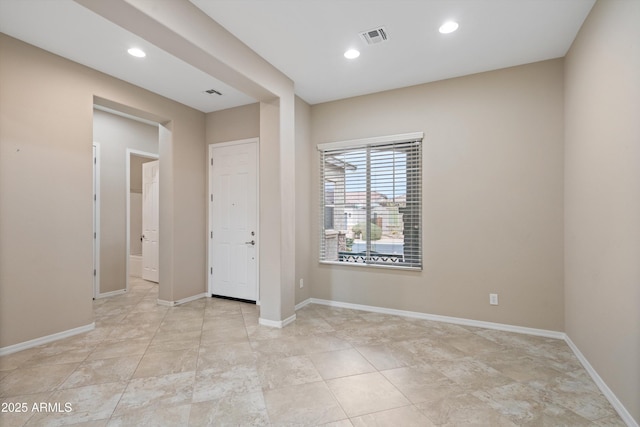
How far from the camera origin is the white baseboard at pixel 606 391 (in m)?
1.90

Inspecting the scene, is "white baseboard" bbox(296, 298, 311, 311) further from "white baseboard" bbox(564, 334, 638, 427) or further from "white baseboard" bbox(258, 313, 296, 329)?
"white baseboard" bbox(564, 334, 638, 427)

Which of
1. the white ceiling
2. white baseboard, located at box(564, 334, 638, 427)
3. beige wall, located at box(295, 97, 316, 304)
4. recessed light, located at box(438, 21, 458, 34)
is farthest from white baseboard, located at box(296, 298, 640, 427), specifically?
recessed light, located at box(438, 21, 458, 34)

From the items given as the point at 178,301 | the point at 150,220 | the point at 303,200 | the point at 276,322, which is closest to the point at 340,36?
the point at 303,200

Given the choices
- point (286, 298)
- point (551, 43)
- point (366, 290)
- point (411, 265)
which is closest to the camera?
point (551, 43)

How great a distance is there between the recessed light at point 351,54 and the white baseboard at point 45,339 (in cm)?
409

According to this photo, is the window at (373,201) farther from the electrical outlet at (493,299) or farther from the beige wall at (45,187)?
the beige wall at (45,187)

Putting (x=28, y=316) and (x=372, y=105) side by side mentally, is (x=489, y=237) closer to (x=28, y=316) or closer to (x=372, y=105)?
(x=372, y=105)

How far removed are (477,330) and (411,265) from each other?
101 cm

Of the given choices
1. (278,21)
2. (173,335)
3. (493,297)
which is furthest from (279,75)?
(493,297)

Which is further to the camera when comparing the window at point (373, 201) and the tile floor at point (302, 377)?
the window at point (373, 201)

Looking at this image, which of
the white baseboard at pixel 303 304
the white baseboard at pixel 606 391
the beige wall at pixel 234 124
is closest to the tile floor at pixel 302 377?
the white baseboard at pixel 606 391

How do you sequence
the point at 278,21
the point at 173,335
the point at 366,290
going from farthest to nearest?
the point at 366,290
the point at 173,335
the point at 278,21

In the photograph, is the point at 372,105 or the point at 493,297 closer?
the point at 493,297

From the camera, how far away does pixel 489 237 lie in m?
3.49
